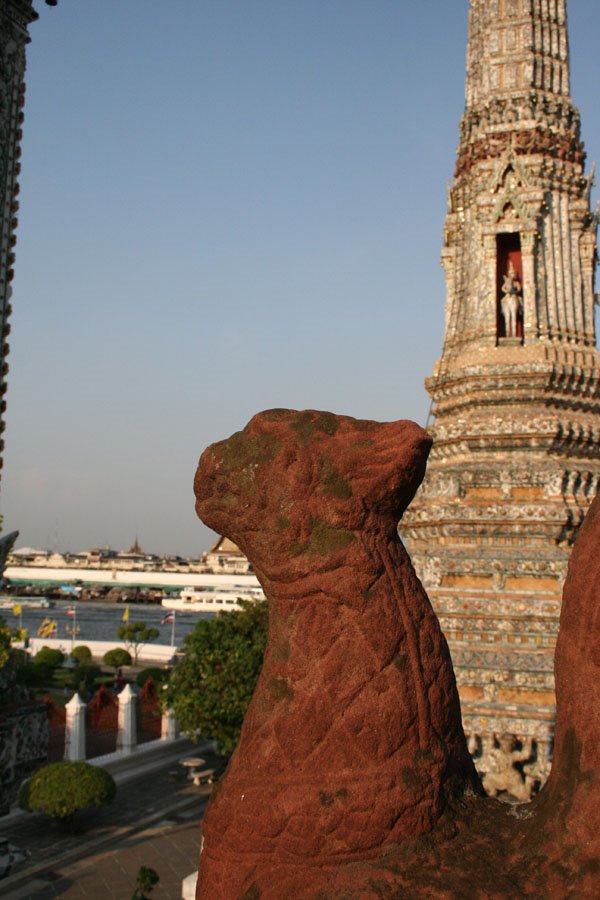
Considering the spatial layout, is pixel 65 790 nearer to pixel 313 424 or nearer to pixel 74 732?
pixel 74 732

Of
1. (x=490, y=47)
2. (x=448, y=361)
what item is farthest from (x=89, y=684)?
(x=490, y=47)

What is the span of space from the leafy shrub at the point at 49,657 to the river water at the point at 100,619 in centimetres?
2170

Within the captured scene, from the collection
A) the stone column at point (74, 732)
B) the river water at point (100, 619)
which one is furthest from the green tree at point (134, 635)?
the stone column at point (74, 732)

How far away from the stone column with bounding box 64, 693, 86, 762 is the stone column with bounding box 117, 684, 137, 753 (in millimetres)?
1310

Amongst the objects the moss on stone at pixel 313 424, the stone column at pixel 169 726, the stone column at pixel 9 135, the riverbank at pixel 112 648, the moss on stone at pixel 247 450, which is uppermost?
the stone column at pixel 9 135

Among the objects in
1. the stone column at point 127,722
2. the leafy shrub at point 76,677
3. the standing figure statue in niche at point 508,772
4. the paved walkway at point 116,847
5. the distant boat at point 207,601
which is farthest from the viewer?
the distant boat at point 207,601

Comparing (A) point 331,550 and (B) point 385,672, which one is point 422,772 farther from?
(A) point 331,550

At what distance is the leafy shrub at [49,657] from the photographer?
35625mm

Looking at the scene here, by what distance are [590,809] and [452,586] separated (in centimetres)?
1035

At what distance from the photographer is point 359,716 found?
359cm

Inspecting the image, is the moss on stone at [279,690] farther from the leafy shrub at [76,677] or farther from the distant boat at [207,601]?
the distant boat at [207,601]

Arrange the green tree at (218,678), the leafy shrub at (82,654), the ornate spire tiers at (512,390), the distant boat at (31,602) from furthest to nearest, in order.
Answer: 1. the distant boat at (31,602)
2. the leafy shrub at (82,654)
3. the green tree at (218,678)
4. the ornate spire tiers at (512,390)

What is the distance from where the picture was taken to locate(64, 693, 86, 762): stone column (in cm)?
1817

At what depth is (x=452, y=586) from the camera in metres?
13.4
